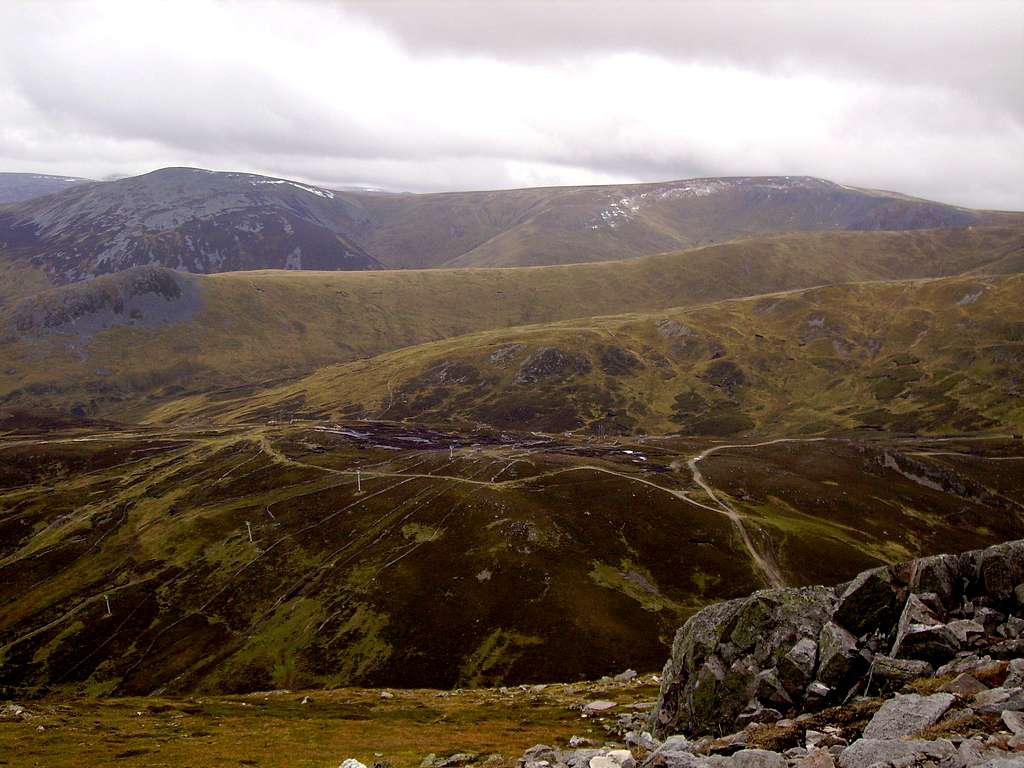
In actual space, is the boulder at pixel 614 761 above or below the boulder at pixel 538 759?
above

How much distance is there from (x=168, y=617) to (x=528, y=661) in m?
80.9

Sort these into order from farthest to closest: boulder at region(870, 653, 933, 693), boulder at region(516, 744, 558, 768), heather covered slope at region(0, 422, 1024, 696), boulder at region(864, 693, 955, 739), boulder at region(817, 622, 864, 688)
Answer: heather covered slope at region(0, 422, 1024, 696), boulder at region(516, 744, 558, 768), boulder at region(817, 622, 864, 688), boulder at region(870, 653, 933, 693), boulder at region(864, 693, 955, 739)

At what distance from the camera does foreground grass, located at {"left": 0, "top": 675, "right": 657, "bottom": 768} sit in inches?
2115

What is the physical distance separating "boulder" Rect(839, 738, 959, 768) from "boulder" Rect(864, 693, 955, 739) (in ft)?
8.03

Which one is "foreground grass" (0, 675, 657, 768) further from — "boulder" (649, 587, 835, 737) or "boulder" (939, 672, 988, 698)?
"boulder" (939, 672, 988, 698)

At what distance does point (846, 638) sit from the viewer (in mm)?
36031

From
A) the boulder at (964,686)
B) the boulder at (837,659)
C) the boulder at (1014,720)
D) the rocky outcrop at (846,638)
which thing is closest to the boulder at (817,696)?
the rocky outcrop at (846,638)

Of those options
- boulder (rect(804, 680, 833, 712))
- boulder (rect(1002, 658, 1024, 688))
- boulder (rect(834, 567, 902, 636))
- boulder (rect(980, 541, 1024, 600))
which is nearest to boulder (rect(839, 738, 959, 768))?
boulder (rect(1002, 658, 1024, 688))

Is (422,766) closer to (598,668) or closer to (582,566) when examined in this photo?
(598,668)

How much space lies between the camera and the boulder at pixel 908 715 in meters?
24.6

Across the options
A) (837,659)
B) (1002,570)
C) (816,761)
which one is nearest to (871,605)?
(837,659)

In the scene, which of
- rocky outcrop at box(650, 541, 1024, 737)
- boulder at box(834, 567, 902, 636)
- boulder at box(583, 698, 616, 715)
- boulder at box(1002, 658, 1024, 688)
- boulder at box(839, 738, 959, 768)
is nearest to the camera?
boulder at box(839, 738, 959, 768)

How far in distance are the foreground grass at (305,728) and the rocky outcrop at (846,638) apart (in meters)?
14.2

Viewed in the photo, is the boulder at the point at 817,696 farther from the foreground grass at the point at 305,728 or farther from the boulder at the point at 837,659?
the foreground grass at the point at 305,728
